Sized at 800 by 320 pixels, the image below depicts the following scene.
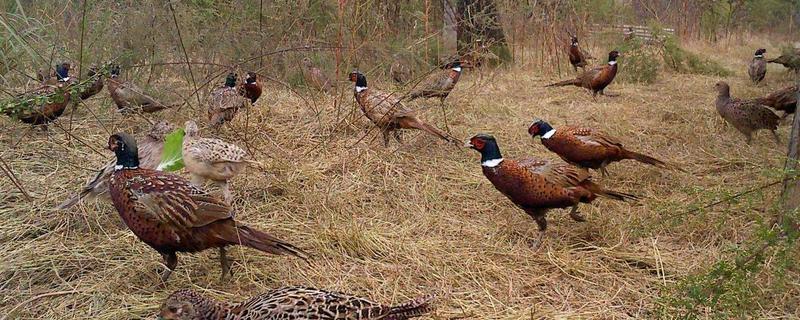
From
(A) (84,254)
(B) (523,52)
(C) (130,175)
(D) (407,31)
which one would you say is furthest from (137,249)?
(B) (523,52)

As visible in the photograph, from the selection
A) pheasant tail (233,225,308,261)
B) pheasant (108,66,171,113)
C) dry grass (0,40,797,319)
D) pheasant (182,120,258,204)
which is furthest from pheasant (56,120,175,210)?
pheasant (108,66,171,113)

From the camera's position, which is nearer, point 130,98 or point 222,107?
point 222,107

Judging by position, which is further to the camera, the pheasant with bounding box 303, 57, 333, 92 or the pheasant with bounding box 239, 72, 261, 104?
the pheasant with bounding box 303, 57, 333, 92

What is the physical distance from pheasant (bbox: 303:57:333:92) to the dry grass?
1.03 meters

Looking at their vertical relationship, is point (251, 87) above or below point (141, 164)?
below

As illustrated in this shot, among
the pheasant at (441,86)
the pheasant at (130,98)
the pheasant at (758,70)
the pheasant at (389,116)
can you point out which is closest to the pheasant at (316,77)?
the pheasant at (441,86)

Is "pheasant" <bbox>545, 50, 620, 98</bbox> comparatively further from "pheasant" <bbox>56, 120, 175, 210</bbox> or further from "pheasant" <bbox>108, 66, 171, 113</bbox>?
"pheasant" <bbox>56, 120, 175, 210</bbox>

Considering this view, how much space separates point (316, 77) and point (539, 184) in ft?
13.9

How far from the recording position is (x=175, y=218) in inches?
126

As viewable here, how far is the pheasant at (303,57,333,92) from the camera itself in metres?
7.59

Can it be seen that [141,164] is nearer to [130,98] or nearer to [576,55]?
[130,98]

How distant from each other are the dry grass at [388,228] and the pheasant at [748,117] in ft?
0.65

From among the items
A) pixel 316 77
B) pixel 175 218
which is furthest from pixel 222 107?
pixel 175 218

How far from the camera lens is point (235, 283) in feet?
11.3
